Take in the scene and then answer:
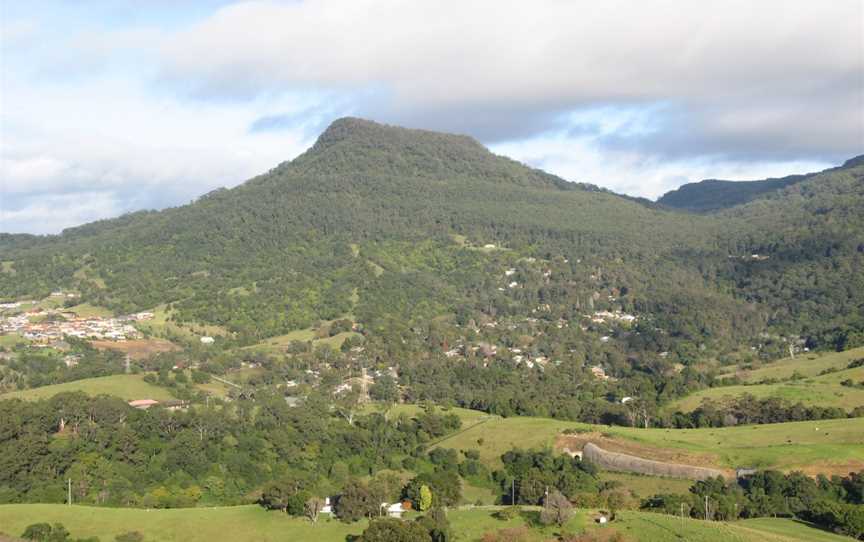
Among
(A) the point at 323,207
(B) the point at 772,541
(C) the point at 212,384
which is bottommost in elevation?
(B) the point at 772,541

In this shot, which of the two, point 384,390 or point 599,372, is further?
point 599,372

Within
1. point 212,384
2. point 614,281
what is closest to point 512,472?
point 212,384

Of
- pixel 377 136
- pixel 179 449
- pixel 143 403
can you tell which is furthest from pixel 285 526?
pixel 377 136

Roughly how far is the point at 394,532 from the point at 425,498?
33.6 feet

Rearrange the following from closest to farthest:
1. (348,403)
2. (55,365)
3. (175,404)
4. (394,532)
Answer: (394,532), (175,404), (348,403), (55,365)

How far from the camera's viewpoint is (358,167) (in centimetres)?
17175

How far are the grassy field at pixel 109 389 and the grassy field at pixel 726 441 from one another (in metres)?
27.1

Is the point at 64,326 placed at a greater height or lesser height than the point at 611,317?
greater

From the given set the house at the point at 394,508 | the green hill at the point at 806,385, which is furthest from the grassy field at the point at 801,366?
the house at the point at 394,508

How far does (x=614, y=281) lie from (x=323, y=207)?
48.2 metres

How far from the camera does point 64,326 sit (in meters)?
107

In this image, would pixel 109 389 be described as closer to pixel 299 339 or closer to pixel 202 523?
pixel 299 339

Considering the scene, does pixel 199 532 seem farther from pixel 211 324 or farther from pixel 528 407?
pixel 211 324

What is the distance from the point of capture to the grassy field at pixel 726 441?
193 ft
